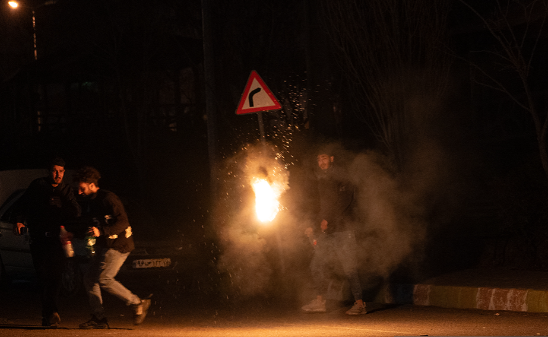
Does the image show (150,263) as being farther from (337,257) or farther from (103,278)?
(337,257)

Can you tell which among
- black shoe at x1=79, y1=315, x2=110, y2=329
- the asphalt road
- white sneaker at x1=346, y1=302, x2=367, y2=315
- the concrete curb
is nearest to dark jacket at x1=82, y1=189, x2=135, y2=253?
black shoe at x1=79, y1=315, x2=110, y2=329

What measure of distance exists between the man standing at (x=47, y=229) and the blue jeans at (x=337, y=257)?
2.79m

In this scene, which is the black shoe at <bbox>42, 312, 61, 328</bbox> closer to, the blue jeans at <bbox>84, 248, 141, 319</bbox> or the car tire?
the blue jeans at <bbox>84, 248, 141, 319</bbox>

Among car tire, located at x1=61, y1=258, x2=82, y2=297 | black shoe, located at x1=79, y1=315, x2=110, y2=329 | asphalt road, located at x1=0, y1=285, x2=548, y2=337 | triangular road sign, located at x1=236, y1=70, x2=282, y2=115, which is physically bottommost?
asphalt road, located at x1=0, y1=285, x2=548, y2=337

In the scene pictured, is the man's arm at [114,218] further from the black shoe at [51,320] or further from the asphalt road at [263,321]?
the black shoe at [51,320]

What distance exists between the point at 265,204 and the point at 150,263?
1.76 m

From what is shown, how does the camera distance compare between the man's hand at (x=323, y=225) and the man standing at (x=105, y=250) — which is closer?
the man standing at (x=105, y=250)

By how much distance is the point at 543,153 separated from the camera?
414 inches

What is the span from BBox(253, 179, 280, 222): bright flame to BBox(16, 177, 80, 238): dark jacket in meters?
2.89

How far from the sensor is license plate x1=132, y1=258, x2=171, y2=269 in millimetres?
10242

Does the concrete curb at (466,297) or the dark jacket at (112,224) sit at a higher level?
the dark jacket at (112,224)

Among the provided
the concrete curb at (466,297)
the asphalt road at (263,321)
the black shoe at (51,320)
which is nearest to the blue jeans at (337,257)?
the asphalt road at (263,321)

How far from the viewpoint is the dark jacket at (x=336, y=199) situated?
8.51m

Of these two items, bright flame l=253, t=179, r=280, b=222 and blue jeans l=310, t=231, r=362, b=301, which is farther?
bright flame l=253, t=179, r=280, b=222
